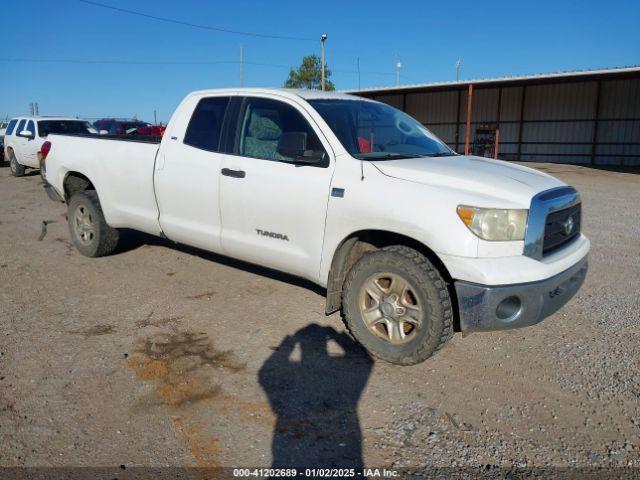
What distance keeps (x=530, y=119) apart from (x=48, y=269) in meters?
24.1

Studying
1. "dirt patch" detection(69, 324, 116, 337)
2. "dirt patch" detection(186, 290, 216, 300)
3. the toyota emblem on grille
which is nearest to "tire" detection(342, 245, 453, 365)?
the toyota emblem on grille

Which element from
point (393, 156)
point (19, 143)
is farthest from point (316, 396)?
point (19, 143)

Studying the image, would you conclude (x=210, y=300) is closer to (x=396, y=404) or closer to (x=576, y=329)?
(x=396, y=404)

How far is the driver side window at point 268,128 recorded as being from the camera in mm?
4434

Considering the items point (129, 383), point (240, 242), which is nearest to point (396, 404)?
point (129, 383)

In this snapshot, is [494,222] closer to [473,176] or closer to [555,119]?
[473,176]

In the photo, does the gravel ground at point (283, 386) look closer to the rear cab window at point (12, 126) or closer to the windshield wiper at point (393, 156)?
the windshield wiper at point (393, 156)

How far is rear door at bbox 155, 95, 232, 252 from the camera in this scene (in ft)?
16.3

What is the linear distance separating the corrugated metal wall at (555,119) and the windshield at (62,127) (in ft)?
49.5

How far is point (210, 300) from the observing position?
17.1 ft

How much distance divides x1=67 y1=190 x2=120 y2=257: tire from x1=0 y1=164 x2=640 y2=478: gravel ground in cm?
93

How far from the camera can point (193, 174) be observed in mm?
5062

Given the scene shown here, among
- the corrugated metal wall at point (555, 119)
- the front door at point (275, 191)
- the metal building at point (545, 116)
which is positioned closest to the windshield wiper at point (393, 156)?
the front door at point (275, 191)

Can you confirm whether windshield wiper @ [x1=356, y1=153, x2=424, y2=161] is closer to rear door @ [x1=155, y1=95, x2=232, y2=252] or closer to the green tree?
rear door @ [x1=155, y1=95, x2=232, y2=252]
